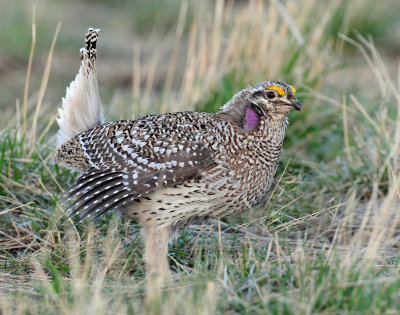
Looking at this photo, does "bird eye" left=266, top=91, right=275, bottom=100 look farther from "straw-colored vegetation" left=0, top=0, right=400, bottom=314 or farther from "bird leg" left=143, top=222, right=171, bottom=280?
"bird leg" left=143, top=222, right=171, bottom=280

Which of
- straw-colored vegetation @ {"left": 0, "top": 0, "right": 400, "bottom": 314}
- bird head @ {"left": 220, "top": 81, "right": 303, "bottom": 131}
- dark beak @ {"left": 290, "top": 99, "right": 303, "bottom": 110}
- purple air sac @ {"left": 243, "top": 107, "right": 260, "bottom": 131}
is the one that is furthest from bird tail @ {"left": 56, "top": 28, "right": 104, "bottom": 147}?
dark beak @ {"left": 290, "top": 99, "right": 303, "bottom": 110}

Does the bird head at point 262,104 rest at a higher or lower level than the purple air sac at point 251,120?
higher

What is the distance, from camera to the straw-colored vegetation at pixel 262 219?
3.15 m

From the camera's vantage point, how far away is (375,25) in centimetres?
998

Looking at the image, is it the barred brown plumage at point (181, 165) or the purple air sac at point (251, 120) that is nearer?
the barred brown plumage at point (181, 165)

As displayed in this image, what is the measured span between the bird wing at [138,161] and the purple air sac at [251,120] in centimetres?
36

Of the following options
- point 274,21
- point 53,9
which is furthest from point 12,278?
point 53,9

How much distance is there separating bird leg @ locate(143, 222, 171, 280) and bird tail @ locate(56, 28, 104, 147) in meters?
1.04

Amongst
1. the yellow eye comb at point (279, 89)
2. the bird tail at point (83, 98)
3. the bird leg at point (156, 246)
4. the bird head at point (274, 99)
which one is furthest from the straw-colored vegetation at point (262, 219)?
the yellow eye comb at point (279, 89)

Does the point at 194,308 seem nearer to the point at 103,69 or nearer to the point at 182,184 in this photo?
the point at 182,184

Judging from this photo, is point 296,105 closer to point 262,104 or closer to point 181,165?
point 262,104

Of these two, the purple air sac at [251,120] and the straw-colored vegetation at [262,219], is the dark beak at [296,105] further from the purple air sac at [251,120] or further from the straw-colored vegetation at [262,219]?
the straw-colored vegetation at [262,219]

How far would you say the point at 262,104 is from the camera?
445 cm

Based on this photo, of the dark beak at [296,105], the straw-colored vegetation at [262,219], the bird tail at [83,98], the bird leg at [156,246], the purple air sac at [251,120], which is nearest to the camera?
the straw-colored vegetation at [262,219]
